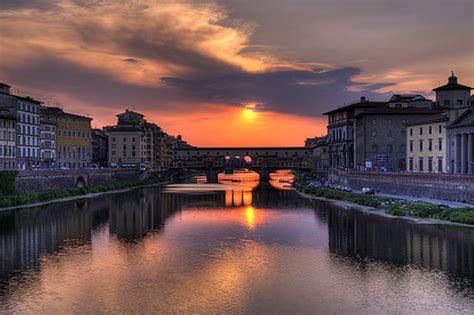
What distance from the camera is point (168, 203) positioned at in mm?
82625

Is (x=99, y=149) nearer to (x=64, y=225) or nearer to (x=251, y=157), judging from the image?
(x=251, y=157)

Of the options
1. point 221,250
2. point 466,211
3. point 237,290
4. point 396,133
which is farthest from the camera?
point 396,133

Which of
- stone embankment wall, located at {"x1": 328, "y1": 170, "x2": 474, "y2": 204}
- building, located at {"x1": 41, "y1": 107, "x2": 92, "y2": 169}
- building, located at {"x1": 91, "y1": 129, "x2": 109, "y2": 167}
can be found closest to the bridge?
building, located at {"x1": 91, "y1": 129, "x2": 109, "y2": 167}

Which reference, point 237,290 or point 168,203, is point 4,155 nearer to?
point 168,203

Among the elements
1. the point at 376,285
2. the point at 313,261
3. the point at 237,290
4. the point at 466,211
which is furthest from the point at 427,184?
the point at 237,290

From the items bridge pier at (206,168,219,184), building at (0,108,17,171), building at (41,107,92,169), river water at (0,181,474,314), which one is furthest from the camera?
bridge pier at (206,168,219,184)

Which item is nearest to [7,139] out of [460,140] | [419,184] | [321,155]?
[419,184]

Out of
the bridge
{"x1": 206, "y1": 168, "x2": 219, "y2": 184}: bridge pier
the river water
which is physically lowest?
the river water

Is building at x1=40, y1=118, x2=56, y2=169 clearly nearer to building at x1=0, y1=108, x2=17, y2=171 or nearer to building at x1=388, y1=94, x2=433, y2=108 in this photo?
building at x1=0, y1=108, x2=17, y2=171

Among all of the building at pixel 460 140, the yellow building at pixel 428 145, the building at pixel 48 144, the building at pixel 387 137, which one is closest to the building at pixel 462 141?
the building at pixel 460 140

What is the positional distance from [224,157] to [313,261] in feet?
498

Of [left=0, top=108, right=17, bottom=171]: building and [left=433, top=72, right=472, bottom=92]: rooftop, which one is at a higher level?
[left=433, top=72, right=472, bottom=92]: rooftop

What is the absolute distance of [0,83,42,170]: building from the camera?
302 feet

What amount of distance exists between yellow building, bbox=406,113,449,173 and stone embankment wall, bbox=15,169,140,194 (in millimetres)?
60597
